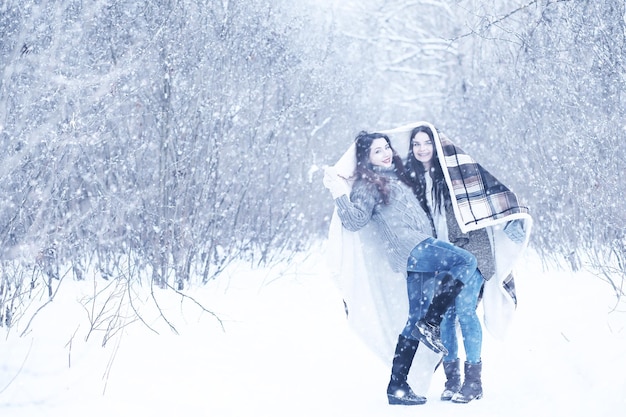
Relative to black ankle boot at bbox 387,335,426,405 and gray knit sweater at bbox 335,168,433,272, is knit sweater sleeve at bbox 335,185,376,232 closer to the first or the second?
gray knit sweater at bbox 335,168,433,272

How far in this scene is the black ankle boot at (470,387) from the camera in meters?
4.06

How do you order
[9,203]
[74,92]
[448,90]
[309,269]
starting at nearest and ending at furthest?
[9,203] → [74,92] → [309,269] → [448,90]

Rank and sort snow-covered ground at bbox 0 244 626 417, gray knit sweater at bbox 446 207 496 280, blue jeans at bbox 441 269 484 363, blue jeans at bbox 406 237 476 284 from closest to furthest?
1. snow-covered ground at bbox 0 244 626 417
2. blue jeans at bbox 406 237 476 284
3. blue jeans at bbox 441 269 484 363
4. gray knit sweater at bbox 446 207 496 280

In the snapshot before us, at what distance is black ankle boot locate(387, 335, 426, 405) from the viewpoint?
13.2 feet

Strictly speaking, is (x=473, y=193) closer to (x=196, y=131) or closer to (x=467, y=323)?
(x=467, y=323)

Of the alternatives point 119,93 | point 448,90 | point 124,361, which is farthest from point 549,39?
point 448,90

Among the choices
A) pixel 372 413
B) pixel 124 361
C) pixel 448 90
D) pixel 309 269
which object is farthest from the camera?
pixel 448 90

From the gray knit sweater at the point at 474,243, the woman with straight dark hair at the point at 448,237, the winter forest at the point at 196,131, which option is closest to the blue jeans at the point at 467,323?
the woman with straight dark hair at the point at 448,237

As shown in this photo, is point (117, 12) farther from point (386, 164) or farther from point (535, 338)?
point (535, 338)

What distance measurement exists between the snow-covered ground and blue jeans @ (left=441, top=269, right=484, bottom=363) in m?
0.29

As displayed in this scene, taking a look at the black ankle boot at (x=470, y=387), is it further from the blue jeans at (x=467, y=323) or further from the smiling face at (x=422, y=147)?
the smiling face at (x=422, y=147)

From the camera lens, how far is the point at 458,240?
444cm

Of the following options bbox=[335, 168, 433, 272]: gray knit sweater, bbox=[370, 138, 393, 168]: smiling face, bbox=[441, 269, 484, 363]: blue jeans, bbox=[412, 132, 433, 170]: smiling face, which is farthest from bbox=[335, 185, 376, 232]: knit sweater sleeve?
bbox=[441, 269, 484, 363]: blue jeans

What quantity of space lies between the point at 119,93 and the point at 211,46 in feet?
3.51
